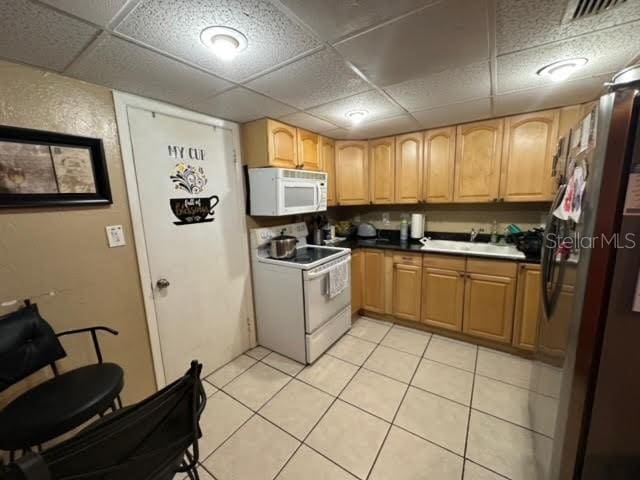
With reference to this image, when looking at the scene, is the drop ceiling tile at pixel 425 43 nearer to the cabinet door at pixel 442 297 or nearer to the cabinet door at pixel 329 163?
the cabinet door at pixel 329 163

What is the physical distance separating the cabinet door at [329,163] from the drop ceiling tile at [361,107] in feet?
1.79

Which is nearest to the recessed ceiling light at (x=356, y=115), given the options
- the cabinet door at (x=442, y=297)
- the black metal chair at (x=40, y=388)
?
the cabinet door at (x=442, y=297)

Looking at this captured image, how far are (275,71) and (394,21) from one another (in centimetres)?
66

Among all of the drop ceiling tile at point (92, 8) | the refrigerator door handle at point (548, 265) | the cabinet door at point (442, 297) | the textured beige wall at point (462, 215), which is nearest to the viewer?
the drop ceiling tile at point (92, 8)

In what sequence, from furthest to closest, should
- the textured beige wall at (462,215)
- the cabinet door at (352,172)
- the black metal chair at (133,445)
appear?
the cabinet door at (352,172)
the textured beige wall at (462,215)
the black metal chair at (133,445)

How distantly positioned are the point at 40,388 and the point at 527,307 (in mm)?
3208

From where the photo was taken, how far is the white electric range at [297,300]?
7.37 ft

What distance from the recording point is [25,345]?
126cm

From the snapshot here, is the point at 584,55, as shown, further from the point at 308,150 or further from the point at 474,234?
the point at 308,150

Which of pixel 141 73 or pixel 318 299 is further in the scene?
pixel 318 299

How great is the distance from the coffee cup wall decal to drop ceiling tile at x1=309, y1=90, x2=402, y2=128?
1.10 metres

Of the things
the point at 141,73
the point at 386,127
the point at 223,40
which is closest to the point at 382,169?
the point at 386,127

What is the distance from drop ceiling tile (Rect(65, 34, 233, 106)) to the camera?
4.00 ft

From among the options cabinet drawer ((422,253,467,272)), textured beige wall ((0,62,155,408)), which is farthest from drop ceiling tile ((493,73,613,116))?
textured beige wall ((0,62,155,408))
